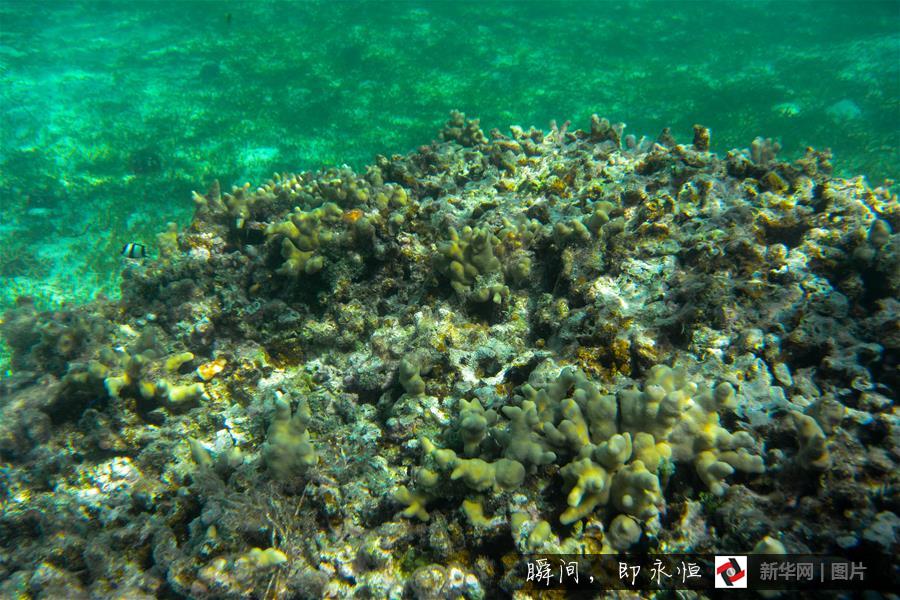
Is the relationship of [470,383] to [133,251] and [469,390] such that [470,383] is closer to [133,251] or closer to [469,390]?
[469,390]

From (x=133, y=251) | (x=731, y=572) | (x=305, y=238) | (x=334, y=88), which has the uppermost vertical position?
(x=334, y=88)

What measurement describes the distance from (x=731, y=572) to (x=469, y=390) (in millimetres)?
1927

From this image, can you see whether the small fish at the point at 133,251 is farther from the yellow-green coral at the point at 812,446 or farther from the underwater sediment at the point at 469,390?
the yellow-green coral at the point at 812,446

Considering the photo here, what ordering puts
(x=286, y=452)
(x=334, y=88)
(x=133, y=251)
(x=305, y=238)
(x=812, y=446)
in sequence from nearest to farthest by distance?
(x=812, y=446) → (x=286, y=452) → (x=305, y=238) → (x=133, y=251) → (x=334, y=88)

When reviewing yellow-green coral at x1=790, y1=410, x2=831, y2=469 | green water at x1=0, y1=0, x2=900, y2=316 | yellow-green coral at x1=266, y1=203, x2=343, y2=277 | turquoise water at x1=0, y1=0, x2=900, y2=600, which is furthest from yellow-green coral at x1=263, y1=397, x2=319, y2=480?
green water at x1=0, y1=0, x2=900, y2=316

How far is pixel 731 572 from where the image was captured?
6.66 feet

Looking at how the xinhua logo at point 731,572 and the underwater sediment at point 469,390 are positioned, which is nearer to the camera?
the xinhua logo at point 731,572

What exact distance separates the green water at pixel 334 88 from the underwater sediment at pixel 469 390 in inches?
308

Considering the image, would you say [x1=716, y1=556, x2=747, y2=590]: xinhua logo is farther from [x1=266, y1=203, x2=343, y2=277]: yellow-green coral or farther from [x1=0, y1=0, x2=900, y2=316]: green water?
[x1=0, y1=0, x2=900, y2=316]: green water

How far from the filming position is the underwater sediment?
2439 millimetres

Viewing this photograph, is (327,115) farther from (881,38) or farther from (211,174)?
(881,38)

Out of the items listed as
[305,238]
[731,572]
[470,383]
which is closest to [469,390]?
[470,383]

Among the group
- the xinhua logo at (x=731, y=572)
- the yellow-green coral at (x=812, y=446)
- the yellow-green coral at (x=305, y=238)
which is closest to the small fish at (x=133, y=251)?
the yellow-green coral at (x=305, y=238)

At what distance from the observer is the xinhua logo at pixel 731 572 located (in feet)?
6.51
